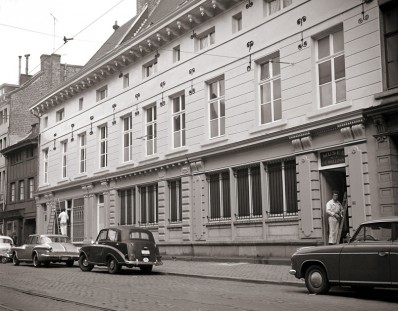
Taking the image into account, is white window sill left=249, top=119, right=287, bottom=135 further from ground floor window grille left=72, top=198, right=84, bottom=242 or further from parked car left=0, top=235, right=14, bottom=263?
ground floor window grille left=72, top=198, right=84, bottom=242

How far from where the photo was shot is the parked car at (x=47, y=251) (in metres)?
22.3

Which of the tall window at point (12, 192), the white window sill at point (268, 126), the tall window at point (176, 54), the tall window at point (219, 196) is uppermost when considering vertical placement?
the tall window at point (176, 54)

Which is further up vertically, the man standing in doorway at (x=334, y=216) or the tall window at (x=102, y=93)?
the tall window at (x=102, y=93)

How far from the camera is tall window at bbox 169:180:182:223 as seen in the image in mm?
24969

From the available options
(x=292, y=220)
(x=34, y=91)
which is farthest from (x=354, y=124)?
(x=34, y=91)


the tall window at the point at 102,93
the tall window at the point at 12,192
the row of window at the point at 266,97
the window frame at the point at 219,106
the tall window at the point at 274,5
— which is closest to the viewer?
the row of window at the point at 266,97

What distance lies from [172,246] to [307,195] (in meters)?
8.78

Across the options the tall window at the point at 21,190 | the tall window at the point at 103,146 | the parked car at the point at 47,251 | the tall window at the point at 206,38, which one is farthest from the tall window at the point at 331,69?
the tall window at the point at 21,190

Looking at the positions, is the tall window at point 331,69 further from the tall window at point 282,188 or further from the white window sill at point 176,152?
the white window sill at point 176,152

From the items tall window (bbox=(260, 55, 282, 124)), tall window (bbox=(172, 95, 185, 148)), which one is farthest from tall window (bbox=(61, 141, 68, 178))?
tall window (bbox=(260, 55, 282, 124))

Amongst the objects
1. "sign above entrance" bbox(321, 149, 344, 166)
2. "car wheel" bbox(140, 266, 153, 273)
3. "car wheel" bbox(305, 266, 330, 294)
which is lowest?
"car wheel" bbox(140, 266, 153, 273)

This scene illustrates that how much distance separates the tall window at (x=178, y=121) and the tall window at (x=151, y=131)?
1.71 m

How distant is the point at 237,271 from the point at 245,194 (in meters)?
4.54

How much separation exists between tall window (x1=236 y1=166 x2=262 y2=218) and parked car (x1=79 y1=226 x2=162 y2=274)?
411 centimetres
